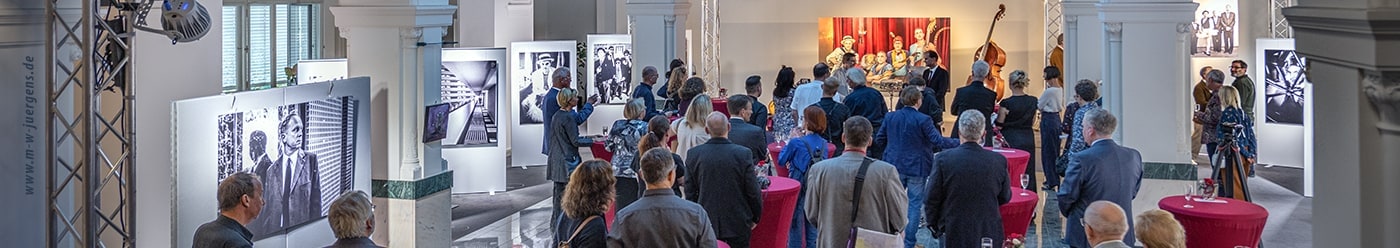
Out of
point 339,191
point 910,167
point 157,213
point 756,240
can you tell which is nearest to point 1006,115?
point 910,167

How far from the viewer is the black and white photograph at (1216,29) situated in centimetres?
1628

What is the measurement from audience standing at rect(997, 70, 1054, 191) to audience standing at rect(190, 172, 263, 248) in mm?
6781

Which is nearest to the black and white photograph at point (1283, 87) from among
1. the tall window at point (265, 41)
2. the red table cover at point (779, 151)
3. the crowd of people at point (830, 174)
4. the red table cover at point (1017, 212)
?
the crowd of people at point (830, 174)

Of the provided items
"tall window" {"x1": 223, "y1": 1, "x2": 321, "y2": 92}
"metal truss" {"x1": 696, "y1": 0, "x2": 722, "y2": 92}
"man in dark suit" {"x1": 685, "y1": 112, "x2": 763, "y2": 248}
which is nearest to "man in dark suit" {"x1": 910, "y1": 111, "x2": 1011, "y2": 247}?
"man in dark suit" {"x1": 685, "y1": 112, "x2": 763, "y2": 248}

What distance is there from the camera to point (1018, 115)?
10.2 meters

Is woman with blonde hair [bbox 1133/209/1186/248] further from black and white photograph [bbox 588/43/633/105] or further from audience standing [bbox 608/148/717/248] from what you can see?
black and white photograph [bbox 588/43/633/105]

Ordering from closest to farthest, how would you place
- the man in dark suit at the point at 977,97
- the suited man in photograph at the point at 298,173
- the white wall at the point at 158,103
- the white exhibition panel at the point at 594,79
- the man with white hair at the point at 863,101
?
1. the white wall at the point at 158,103
2. the suited man in photograph at the point at 298,173
3. the man with white hair at the point at 863,101
4. the man in dark suit at the point at 977,97
5. the white exhibition panel at the point at 594,79

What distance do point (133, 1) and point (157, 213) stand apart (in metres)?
1.38

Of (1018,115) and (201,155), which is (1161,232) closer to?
(201,155)

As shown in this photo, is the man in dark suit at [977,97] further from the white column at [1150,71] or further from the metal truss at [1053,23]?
the metal truss at [1053,23]

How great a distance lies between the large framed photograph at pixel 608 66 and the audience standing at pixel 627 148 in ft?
22.0

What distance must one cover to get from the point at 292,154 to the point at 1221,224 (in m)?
4.70

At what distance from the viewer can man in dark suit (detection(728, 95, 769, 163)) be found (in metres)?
7.80

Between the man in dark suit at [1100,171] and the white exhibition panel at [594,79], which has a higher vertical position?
the white exhibition panel at [594,79]
